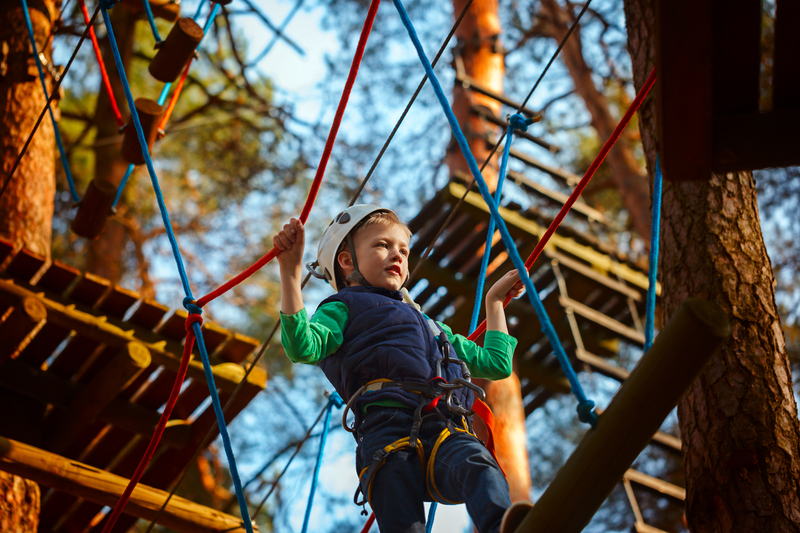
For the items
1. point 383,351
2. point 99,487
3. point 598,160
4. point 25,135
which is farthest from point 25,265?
point 598,160

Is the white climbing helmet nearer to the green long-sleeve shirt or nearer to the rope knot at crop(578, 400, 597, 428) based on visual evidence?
the green long-sleeve shirt

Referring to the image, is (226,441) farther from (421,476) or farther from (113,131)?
(113,131)

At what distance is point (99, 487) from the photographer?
3000 millimetres

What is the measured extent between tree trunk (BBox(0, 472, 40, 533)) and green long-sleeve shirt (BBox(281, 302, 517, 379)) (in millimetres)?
2132

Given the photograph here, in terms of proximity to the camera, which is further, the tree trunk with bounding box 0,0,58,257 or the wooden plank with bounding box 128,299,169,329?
the tree trunk with bounding box 0,0,58,257

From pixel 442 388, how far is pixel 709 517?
90 centimetres

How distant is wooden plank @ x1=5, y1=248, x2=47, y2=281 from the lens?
3307 mm

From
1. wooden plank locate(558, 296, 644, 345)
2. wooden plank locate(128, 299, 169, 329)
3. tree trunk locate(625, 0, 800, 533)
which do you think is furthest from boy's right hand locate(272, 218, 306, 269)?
wooden plank locate(558, 296, 644, 345)

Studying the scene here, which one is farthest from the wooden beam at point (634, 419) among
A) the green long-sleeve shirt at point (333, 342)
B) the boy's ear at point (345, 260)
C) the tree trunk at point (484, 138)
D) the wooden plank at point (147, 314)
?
the tree trunk at point (484, 138)

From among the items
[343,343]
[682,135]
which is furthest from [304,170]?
[682,135]

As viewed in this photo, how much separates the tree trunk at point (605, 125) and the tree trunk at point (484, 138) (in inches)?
39.7

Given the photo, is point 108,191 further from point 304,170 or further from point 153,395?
point 304,170

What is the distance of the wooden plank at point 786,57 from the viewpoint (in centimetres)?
143

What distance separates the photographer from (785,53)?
145 cm
